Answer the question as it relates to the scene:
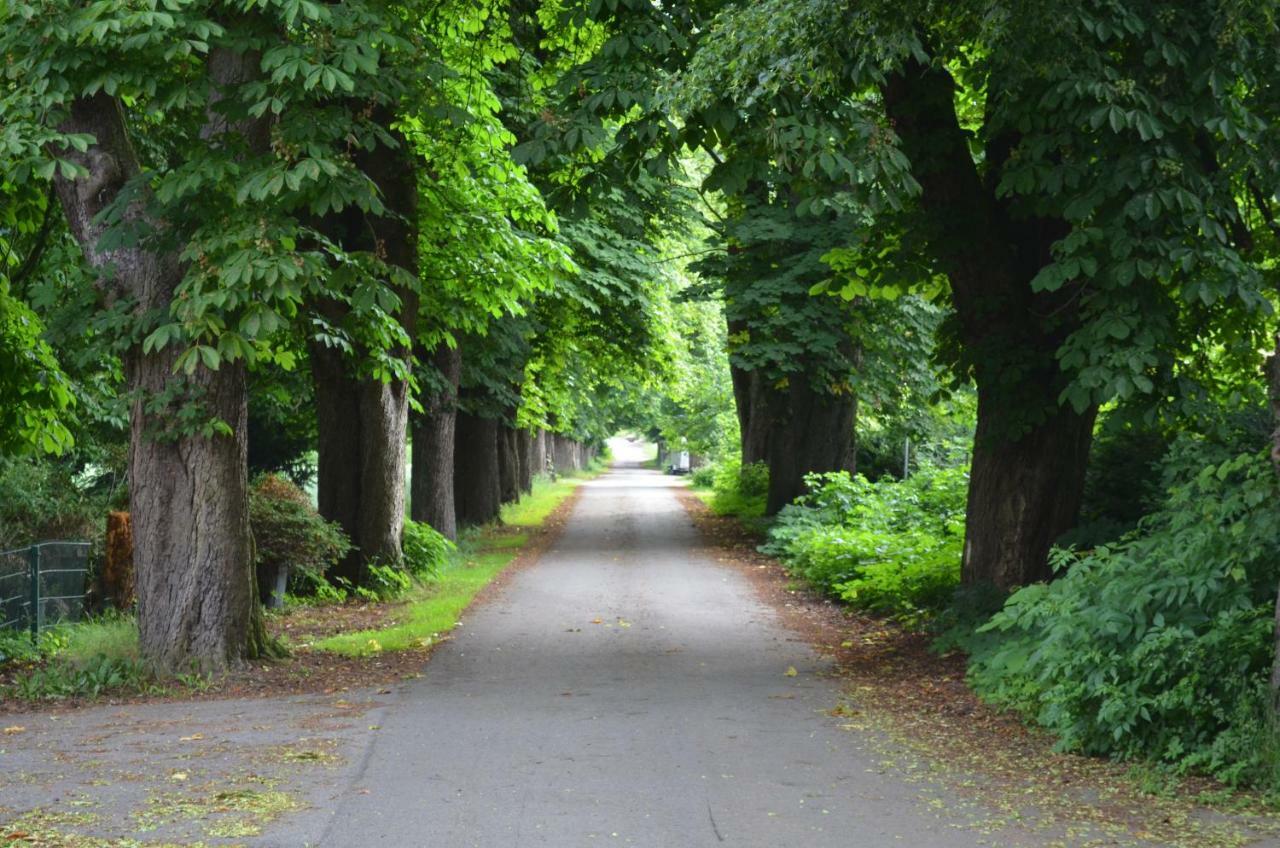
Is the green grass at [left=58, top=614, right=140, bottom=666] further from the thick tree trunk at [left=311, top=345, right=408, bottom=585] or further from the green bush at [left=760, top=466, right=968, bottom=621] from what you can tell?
the green bush at [left=760, top=466, right=968, bottom=621]

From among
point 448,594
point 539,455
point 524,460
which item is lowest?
point 448,594

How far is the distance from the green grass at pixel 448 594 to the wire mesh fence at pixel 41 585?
3345 millimetres

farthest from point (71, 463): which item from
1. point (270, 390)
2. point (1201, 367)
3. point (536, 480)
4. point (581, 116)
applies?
point (536, 480)

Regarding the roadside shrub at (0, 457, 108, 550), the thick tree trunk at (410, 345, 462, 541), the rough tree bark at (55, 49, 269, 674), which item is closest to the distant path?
the rough tree bark at (55, 49, 269, 674)

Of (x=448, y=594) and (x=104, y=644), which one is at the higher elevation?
(x=104, y=644)

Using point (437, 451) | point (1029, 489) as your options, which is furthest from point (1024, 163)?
point (437, 451)

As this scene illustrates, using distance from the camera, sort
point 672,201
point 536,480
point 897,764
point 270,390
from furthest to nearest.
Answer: point 536,480 < point 672,201 < point 270,390 < point 897,764

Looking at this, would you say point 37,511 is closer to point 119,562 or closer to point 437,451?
point 119,562

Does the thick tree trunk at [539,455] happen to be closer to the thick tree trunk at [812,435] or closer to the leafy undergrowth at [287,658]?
the thick tree trunk at [812,435]

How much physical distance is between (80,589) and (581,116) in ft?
32.4

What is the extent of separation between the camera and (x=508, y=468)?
1494 inches

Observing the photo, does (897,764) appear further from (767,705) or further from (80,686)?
(80,686)

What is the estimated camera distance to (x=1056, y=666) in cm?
883

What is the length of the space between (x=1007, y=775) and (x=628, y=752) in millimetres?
2387
